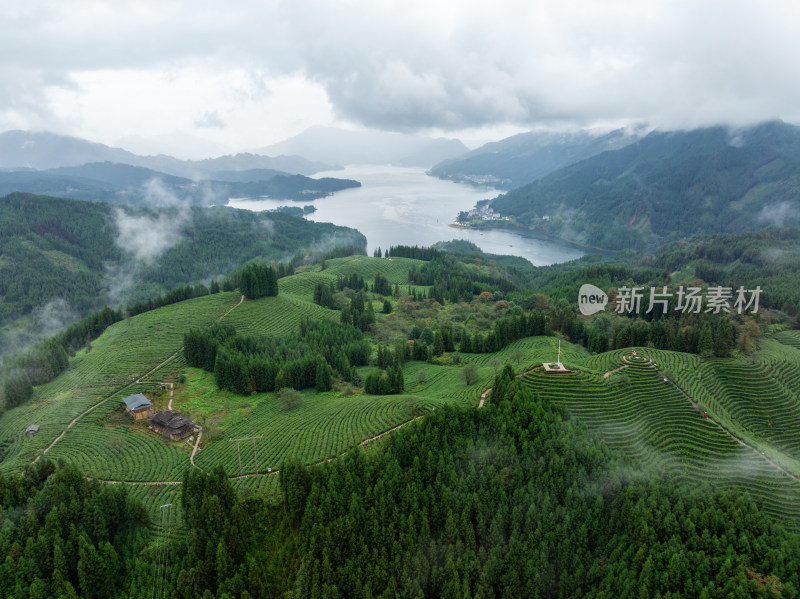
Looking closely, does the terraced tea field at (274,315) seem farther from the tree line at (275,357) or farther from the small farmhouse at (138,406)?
the small farmhouse at (138,406)

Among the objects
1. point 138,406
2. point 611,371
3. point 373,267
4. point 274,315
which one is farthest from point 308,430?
point 373,267

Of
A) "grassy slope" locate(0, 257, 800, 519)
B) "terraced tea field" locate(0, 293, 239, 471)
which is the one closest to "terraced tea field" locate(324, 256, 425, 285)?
"terraced tea field" locate(0, 293, 239, 471)

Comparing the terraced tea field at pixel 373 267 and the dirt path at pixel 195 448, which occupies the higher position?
the terraced tea field at pixel 373 267

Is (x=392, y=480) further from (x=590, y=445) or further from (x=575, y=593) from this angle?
(x=590, y=445)

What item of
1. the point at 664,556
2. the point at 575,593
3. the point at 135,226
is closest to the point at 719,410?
A: the point at 664,556

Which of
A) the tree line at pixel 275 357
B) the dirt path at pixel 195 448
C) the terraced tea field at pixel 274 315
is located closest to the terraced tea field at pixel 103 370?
the terraced tea field at pixel 274 315
